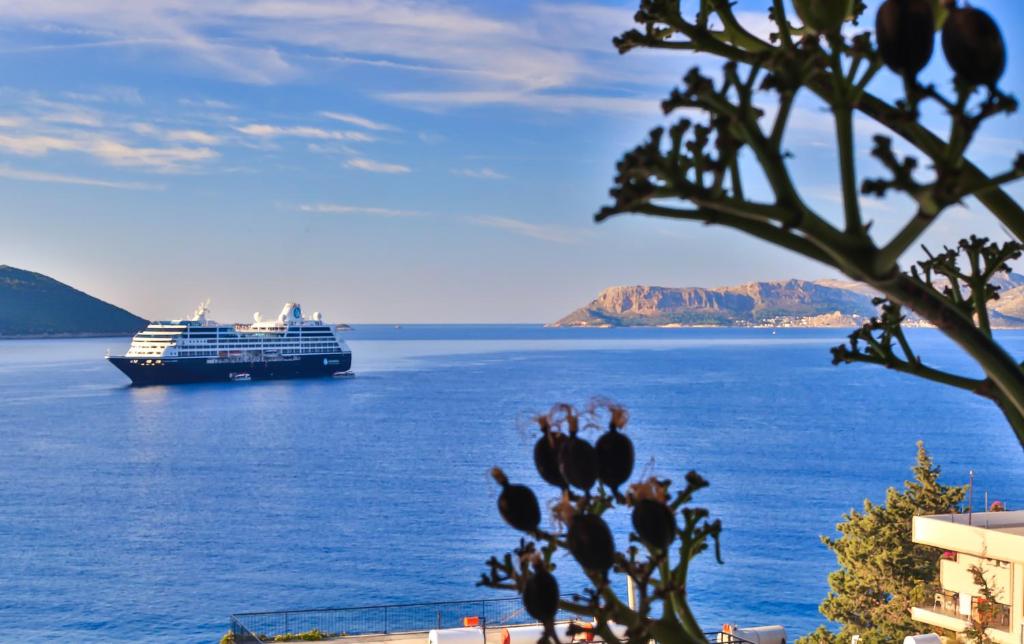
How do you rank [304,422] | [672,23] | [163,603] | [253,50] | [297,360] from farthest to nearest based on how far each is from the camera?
[253,50] → [297,360] → [304,422] → [163,603] → [672,23]

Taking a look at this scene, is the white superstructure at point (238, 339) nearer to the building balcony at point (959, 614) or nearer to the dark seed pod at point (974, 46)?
the building balcony at point (959, 614)

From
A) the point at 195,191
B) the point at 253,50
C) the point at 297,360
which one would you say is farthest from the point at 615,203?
the point at 195,191

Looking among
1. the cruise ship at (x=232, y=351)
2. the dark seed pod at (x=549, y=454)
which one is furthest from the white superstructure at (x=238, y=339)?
the dark seed pod at (x=549, y=454)

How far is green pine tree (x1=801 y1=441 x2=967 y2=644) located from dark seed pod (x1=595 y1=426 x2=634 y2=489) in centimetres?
2074

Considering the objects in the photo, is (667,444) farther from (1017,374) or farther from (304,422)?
(1017,374)

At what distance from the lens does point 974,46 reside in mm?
1631

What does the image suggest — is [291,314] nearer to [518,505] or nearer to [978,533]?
[978,533]

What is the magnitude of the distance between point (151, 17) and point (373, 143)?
2608cm

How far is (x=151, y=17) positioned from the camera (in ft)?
387

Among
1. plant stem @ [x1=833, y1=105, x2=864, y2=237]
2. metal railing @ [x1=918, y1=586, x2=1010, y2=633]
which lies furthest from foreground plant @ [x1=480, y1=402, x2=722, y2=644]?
metal railing @ [x1=918, y1=586, x2=1010, y2=633]

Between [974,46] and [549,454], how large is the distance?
1.10 m

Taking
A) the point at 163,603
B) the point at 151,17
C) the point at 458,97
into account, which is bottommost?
the point at 163,603

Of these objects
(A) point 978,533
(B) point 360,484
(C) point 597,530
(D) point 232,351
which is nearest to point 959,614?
(A) point 978,533

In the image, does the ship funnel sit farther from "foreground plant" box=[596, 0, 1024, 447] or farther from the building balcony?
"foreground plant" box=[596, 0, 1024, 447]
